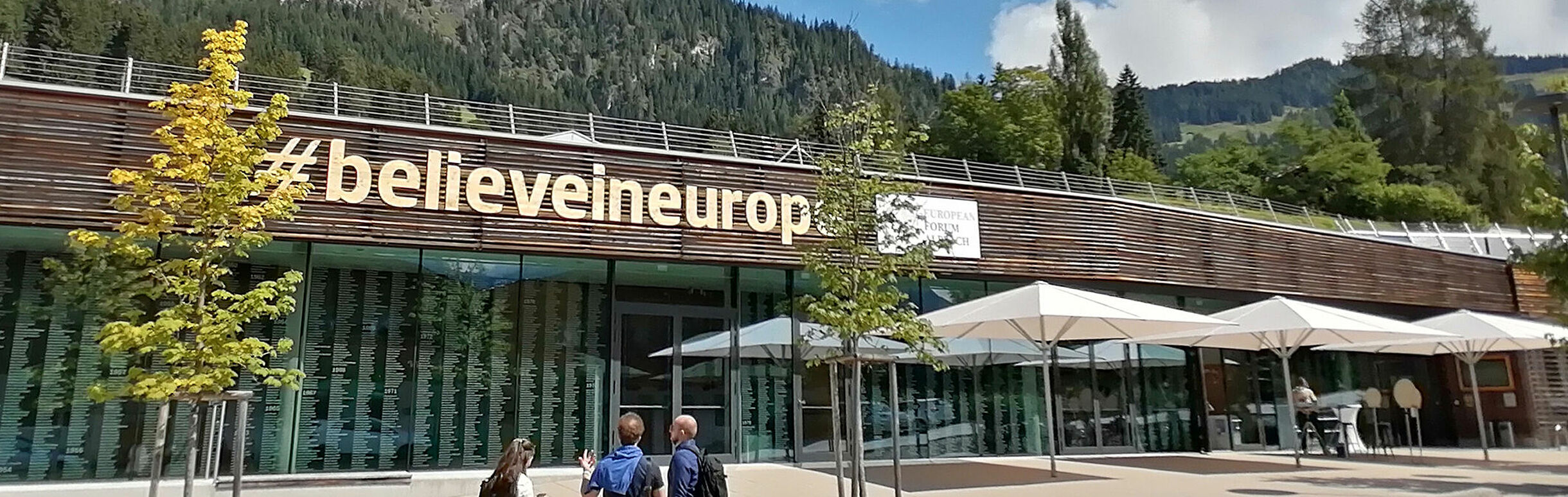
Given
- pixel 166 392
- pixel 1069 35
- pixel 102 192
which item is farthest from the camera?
pixel 1069 35

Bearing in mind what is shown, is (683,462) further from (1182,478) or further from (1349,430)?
(1349,430)

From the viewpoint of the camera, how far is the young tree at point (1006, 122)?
46.9 metres

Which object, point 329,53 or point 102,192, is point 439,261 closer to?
point 102,192

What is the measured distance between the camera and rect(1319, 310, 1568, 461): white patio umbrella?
15.8m

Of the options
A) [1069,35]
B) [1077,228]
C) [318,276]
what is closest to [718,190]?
[318,276]

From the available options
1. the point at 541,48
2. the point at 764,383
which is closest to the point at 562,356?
the point at 764,383

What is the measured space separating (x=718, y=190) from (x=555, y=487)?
14.5 feet

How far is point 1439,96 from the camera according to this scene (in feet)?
149

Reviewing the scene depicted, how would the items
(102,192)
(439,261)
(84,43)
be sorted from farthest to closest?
(84,43)
(439,261)
(102,192)

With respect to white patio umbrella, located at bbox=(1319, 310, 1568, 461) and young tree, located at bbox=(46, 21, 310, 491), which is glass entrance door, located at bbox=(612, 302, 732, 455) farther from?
white patio umbrella, located at bbox=(1319, 310, 1568, 461)

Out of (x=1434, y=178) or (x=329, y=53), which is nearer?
(x=1434, y=178)

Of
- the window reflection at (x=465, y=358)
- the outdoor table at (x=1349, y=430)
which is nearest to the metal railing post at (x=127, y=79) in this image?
the window reflection at (x=465, y=358)

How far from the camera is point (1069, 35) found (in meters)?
49.8

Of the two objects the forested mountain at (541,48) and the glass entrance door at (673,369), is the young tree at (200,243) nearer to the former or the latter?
the glass entrance door at (673,369)
